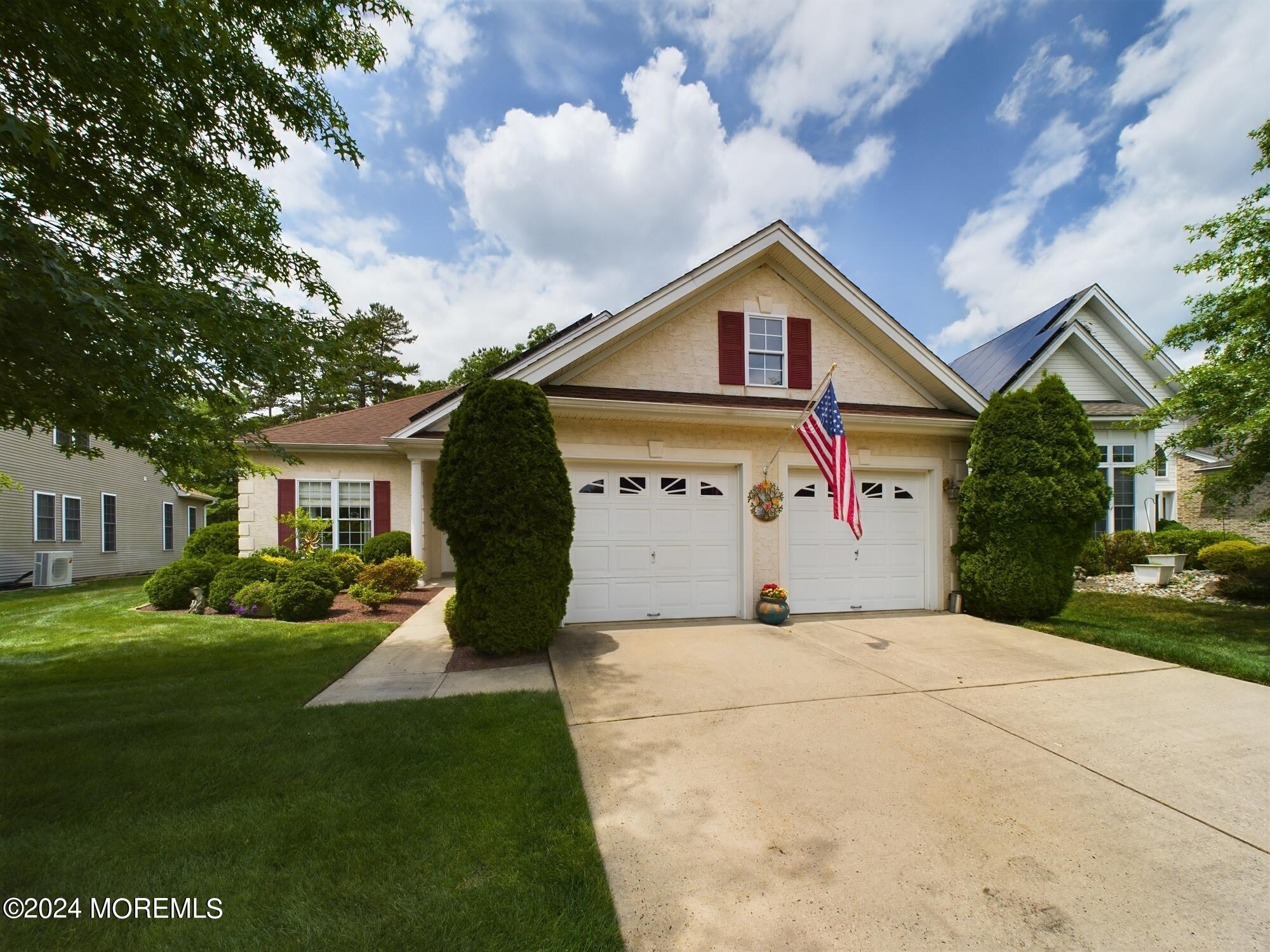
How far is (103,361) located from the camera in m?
3.58

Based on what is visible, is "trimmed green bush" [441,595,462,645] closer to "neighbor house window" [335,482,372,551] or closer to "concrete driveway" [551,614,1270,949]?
"concrete driveway" [551,614,1270,949]

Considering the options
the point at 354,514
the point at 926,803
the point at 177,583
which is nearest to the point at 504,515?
the point at 926,803

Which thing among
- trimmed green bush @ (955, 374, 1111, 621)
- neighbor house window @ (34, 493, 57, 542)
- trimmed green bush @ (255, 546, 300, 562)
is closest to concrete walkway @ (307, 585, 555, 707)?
trimmed green bush @ (255, 546, 300, 562)

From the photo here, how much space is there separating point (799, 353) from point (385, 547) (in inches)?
421

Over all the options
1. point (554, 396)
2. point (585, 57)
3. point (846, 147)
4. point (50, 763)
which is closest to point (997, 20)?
point (846, 147)

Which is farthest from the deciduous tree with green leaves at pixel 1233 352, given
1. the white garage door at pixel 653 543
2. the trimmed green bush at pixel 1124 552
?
the white garage door at pixel 653 543

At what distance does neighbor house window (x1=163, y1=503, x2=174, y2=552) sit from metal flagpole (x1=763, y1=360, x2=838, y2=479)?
968 inches

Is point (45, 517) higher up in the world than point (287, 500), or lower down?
lower down

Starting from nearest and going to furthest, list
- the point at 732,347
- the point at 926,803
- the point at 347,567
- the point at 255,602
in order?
the point at 926,803
the point at 732,347
the point at 255,602
the point at 347,567

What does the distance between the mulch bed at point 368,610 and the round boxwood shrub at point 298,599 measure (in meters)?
0.20

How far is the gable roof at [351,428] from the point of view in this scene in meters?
14.0

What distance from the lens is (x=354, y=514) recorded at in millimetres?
14250

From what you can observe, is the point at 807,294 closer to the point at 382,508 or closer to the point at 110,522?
the point at 382,508

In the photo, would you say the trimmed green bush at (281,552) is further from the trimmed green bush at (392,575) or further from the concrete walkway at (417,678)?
the concrete walkway at (417,678)
